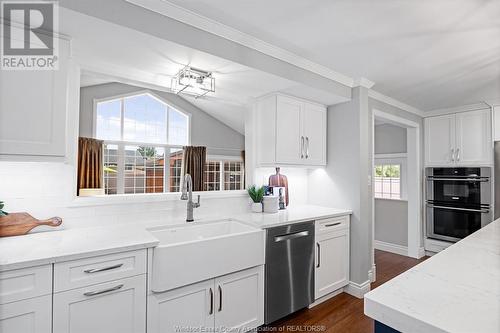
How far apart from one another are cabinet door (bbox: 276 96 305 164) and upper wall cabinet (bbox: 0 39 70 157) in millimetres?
1805

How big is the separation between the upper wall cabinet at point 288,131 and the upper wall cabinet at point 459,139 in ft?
7.56

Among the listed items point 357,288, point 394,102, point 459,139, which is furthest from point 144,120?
point 459,139

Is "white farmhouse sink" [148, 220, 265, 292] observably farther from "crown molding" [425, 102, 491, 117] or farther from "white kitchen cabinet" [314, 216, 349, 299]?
"crown molding" [425, 102, 491, 117]

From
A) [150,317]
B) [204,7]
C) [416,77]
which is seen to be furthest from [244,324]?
[416,77]

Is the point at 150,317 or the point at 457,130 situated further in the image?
the point at 457,130

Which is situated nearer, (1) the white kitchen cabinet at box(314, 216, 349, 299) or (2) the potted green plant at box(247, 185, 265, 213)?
(1) the white kitchen cabinet at box(314, 216, 349, 299)

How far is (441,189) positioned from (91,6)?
468cm

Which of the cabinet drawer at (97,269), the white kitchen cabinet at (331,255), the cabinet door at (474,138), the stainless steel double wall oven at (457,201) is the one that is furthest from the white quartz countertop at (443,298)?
the cabinet door at (474,138)

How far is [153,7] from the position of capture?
61.4 inches

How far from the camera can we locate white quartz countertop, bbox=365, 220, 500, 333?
2.24 ft

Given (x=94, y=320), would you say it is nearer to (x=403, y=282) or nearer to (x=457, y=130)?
(x=403, y=282)

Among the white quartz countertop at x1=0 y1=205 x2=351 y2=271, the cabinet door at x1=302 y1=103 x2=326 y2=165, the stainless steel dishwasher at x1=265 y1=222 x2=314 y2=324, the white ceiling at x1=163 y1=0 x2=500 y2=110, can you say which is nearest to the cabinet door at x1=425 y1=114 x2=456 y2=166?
the white ceiling at x1=163 y1=0 x2=500 y2=110

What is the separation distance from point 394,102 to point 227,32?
271 cm

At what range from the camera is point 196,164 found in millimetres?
2852
